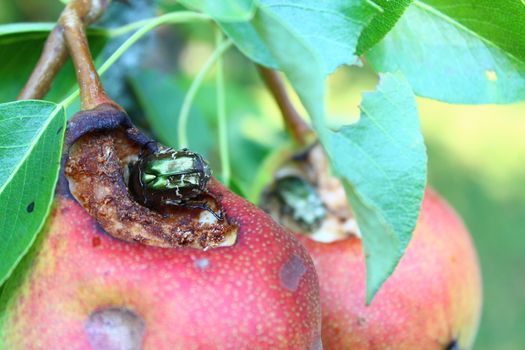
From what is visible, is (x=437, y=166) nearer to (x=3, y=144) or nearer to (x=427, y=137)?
(x=427, y=137)

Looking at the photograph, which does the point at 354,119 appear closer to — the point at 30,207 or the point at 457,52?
the point at 457,52

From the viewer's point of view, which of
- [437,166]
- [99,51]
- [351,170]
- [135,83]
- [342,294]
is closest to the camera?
[351,170]

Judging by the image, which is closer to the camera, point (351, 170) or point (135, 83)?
point (351, 170)

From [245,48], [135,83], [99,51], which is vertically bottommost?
[135,83]

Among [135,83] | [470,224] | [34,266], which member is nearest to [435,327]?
[34,266]

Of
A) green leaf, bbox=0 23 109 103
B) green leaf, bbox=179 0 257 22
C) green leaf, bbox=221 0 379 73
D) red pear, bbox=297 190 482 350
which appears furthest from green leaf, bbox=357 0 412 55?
green leaf, bbox=0 23 109 103

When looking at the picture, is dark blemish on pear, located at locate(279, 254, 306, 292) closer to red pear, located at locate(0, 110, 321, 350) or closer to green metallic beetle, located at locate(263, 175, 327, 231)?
red pear, located at locate(0, 110, 321, 350)
